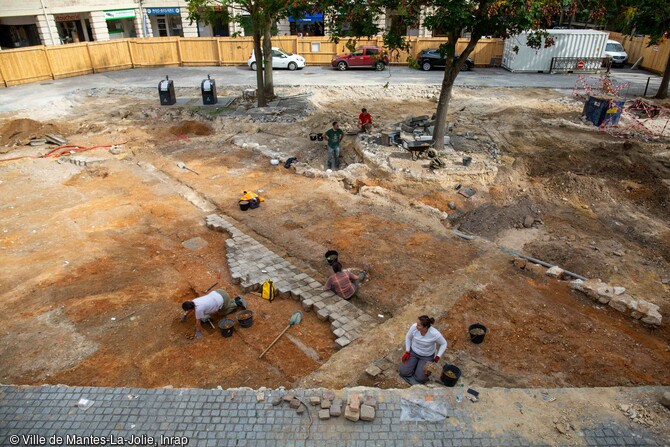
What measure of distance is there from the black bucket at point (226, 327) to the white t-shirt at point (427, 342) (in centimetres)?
308

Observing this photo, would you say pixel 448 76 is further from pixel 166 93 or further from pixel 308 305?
pixel 166 93

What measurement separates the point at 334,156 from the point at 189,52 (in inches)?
812

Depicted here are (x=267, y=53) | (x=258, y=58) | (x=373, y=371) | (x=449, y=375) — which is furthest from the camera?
(x=267, y=53)

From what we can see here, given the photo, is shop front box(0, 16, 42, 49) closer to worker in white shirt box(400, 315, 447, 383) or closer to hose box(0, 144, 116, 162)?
hose box(0, 144, 116, 162)

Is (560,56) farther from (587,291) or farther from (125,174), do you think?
(125,174)

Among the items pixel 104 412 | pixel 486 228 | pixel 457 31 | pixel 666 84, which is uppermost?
pixel 457 31

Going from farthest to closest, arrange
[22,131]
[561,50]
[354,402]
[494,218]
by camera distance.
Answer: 1. [561,50]
2. [22,131]
3. [494,218]
4. [354,402]

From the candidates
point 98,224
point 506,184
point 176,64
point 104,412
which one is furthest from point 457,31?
point 176,64

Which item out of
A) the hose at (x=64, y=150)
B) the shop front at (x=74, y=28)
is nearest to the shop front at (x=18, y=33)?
the shop front at (x=74, y=28)

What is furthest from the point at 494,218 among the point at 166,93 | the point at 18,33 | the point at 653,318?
the point at 18,33

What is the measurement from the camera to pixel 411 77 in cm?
2742

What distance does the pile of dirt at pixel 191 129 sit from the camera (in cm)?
1827

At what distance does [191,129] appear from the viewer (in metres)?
18.5

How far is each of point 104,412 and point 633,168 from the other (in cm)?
1647
